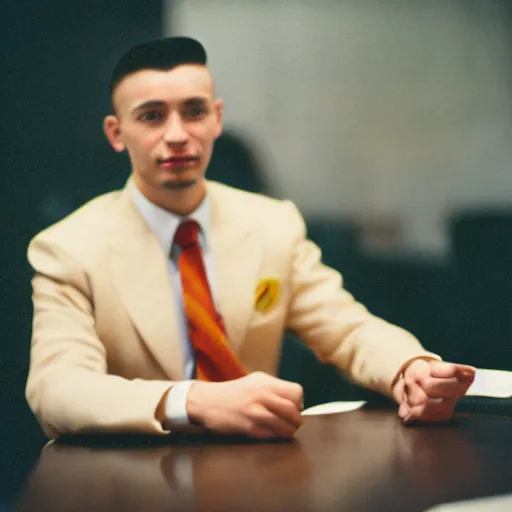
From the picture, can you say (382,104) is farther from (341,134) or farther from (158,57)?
(158,57)

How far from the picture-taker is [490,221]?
1.19 meters

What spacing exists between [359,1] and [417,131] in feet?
0.67

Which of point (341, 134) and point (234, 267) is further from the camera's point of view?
point (341, 134)

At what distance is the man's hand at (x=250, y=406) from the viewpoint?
0.83 m

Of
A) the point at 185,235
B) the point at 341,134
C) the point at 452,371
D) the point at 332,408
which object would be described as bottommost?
the point at 332,408

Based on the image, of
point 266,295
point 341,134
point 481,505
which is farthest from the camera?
point 341,134

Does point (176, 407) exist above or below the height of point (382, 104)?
below

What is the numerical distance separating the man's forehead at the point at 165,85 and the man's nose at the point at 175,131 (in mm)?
24

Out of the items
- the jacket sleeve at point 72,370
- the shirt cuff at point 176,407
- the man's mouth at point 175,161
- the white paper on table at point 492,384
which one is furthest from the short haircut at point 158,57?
the white paper on table at point 492,384

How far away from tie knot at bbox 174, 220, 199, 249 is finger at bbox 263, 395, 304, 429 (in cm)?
26

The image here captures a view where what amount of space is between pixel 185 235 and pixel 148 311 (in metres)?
0.11

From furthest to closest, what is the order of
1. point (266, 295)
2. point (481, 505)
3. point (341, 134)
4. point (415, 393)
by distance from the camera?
1. point (341, 134)
2. point (266, 295)
3. point (415, 393)
4. point (481, 505)

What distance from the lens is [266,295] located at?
104 cm

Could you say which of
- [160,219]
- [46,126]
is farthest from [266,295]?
[46,126]
